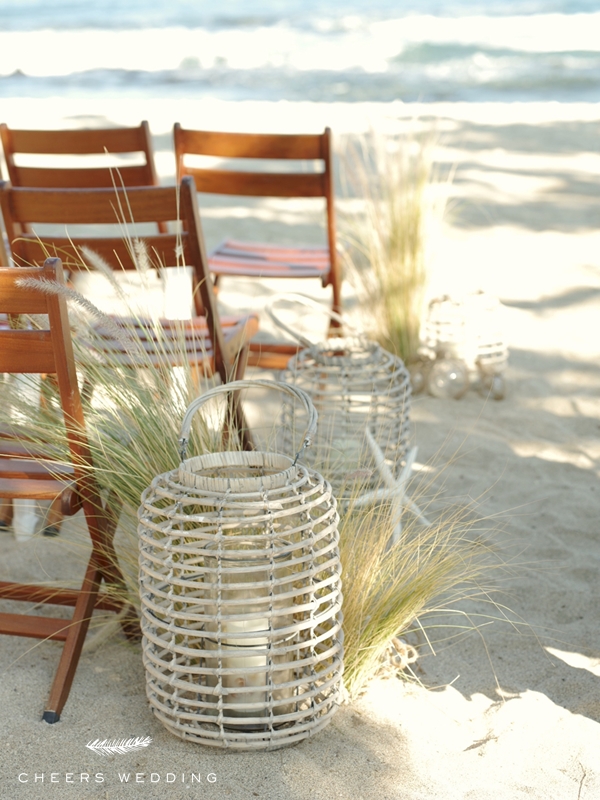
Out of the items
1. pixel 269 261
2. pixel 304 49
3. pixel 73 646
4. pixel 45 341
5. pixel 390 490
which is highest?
pixel 45 341

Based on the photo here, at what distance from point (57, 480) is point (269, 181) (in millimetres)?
1675

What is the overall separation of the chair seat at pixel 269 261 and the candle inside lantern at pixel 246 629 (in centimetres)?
161

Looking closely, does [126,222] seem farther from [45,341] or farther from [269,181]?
[269,181]

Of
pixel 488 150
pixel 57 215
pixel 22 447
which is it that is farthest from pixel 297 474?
pixel 488 150

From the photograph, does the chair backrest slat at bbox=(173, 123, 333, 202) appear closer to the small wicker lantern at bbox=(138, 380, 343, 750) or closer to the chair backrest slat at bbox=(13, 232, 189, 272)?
the chair backrest slat at bbox=(13, 232, 189, 272)

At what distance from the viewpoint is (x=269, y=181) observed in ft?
10.2

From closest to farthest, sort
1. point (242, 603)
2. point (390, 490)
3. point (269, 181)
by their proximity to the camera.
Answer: point (242, 603) < point (390, 490) < point (269, 181)

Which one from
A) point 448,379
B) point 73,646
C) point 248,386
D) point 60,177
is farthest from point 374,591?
point 60,177

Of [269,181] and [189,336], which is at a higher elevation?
[269,181]

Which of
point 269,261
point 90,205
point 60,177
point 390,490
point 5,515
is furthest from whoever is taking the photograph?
point 269,261

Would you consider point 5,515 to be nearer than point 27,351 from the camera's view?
No

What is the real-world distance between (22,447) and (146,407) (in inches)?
13.5

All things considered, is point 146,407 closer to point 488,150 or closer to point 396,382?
point 396,382

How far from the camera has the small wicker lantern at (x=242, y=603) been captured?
1.48 meters
